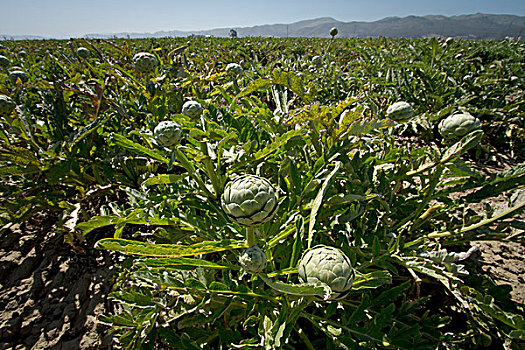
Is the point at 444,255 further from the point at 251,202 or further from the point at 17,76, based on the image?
the point at 17,76

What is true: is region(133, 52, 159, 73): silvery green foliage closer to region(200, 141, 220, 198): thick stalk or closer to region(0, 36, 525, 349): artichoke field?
region(0, 36, 525, 349): artichoke field

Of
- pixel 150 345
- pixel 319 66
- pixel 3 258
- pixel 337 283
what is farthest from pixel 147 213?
pixel 319 66

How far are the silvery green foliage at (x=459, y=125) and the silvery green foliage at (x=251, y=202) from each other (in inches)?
33.4

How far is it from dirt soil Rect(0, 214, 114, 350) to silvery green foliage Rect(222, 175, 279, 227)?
3.60 ft

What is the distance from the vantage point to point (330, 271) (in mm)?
789

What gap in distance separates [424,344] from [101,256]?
1794mm

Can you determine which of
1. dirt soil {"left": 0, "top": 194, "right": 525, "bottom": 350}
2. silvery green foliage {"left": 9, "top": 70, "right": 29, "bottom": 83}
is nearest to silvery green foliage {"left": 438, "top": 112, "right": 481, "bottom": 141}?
dirt soil {"left": 0, "top": 194, "right": 525, "bottom": 350}

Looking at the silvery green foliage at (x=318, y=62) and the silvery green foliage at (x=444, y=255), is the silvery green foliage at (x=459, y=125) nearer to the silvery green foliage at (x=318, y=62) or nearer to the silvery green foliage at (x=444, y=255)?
the silvery green foliage at (x=444, y=255)

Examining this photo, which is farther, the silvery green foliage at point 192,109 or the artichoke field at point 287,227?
the silvery green foliage at point 192,109

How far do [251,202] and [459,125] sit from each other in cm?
95

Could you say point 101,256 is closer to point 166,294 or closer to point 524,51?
point 166,294

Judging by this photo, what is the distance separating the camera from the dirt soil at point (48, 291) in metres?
1.39

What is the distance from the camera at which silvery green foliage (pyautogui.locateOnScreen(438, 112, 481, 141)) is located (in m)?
1.14

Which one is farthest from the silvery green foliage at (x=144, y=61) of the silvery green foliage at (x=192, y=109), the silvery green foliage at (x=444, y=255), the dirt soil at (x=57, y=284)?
the silvery green foliage at (x=444, y=255)
